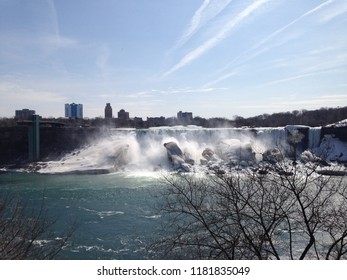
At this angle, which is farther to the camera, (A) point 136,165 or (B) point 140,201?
(A) point 136,165

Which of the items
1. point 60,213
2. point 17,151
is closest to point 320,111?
point 17,151

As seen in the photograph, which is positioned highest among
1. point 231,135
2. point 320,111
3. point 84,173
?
point 320,111

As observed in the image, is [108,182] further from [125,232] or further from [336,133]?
[336,133]

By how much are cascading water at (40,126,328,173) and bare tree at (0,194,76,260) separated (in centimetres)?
1169

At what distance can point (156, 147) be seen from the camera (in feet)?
84.4

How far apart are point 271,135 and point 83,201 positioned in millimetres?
18341

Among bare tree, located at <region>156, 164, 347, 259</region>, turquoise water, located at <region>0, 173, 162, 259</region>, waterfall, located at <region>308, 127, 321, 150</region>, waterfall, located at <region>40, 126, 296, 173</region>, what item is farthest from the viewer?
waterfall, located at <region>308, 127, 321, 150</region>

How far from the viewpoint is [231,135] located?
27438mm

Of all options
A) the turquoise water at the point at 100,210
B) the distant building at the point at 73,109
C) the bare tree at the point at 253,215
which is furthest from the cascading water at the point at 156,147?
the distant building at the point at 73,109

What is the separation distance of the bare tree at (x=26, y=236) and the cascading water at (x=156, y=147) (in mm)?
11688

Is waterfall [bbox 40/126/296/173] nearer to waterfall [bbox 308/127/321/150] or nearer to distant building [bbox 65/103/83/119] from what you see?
waterfall [bbox 308/127/321/150]

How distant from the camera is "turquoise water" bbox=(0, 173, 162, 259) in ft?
24.4

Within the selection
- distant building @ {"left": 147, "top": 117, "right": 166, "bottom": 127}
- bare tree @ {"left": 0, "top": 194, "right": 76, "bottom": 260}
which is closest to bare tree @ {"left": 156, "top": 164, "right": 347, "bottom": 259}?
bare tree @ {"left": 0, "top": 194, "right": 76, "bottom": 260}

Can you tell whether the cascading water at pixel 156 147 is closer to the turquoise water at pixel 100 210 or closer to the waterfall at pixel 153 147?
the waterfall at pixel 153 147
